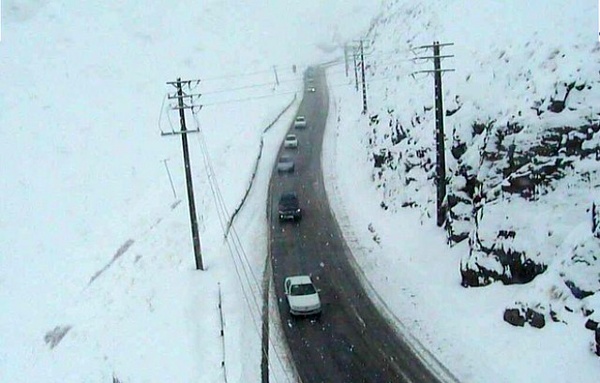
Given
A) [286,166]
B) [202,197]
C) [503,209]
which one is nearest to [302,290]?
[503,209]

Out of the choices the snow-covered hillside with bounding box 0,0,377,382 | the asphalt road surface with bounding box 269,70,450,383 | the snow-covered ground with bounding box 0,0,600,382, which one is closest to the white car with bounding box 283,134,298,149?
the snow-covered ground with bounding box 0,0,600,382

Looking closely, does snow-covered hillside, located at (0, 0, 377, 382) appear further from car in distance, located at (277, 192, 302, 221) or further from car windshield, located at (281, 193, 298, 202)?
car windshield, located at (281, 193, 298, 202)

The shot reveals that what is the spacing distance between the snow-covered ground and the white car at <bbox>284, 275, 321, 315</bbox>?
150 cm

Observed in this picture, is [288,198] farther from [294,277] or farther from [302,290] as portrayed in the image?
[302,290]

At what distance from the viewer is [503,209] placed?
21.4m

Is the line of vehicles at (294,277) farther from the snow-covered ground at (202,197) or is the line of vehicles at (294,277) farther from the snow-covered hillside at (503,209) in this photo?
the snow-covered hillside at (503,209)

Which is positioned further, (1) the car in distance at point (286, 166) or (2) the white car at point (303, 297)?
(1) the car in distance at point (286, 166)

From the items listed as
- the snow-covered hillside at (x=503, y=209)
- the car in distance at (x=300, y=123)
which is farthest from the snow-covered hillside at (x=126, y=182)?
the snow-covered hillside at (x=503, y=209)

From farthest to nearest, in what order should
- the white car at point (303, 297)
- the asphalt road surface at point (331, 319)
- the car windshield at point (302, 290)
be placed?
the car windshield at point (302, 290) → the white car at point (303, 297) → the asphalt road surface at point (331, 319)

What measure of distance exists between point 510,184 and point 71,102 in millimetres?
55025

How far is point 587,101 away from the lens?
828 inches

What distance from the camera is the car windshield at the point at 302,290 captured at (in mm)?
22828

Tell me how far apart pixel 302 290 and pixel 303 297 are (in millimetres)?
491

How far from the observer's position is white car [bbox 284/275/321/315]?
2211 centimetres
